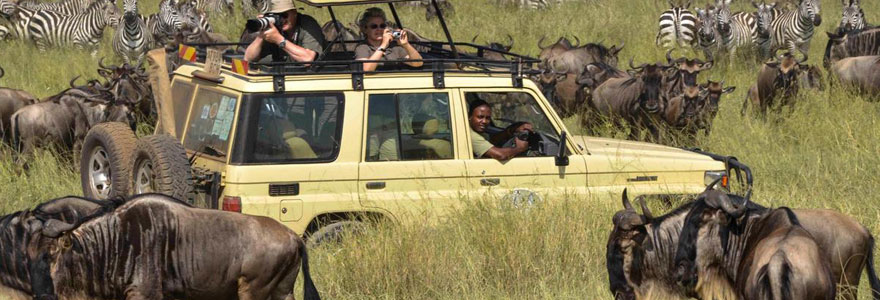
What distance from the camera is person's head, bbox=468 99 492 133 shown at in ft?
32.0

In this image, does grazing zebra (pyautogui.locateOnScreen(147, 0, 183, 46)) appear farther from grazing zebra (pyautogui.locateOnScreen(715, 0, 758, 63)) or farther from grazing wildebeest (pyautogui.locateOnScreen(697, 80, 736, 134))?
grazing wildebeest (pyautogui.locateOnScreen(697, 80, 736, 134))

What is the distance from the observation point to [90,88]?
14.1 m

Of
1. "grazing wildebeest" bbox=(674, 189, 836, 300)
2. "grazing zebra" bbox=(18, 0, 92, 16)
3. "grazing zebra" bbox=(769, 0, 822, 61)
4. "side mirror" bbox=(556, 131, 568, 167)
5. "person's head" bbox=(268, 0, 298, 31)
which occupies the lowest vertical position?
"grazing wildebeest" bbox=(674, 189, 836, 300)

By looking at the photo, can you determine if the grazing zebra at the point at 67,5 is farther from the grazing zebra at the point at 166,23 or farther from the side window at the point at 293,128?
the side window at the point at 293,128

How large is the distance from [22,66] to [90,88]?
25.0 feet

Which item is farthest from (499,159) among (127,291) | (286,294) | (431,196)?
(127,291)

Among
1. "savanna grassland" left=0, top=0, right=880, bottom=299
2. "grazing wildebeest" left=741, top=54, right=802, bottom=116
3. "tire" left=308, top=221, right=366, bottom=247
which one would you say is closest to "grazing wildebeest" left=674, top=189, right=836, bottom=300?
"savanna grassland" left=0, top=0, right=880, bottom=299

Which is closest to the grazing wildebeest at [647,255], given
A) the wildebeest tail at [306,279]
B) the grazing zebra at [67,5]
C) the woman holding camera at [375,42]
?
the wildebeest tail at [306,279]

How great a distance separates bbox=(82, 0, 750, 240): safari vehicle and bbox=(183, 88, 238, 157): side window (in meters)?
0.01

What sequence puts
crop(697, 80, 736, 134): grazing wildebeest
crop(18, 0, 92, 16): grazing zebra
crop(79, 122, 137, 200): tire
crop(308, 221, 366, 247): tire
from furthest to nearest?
crop(18, 0, 92, 16): grazing zebra < crop(697, 80, 736, 134): grazing wildebeest < crop(79, 122, 137, 200): tire < crop(308, 221, 366, 247): tire

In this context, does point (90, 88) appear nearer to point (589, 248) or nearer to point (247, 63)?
point (247, 63)

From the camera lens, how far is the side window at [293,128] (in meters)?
8.91

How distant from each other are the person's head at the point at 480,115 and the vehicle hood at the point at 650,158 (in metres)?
0.70

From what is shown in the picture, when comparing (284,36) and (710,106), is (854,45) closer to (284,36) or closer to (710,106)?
(710,106)
